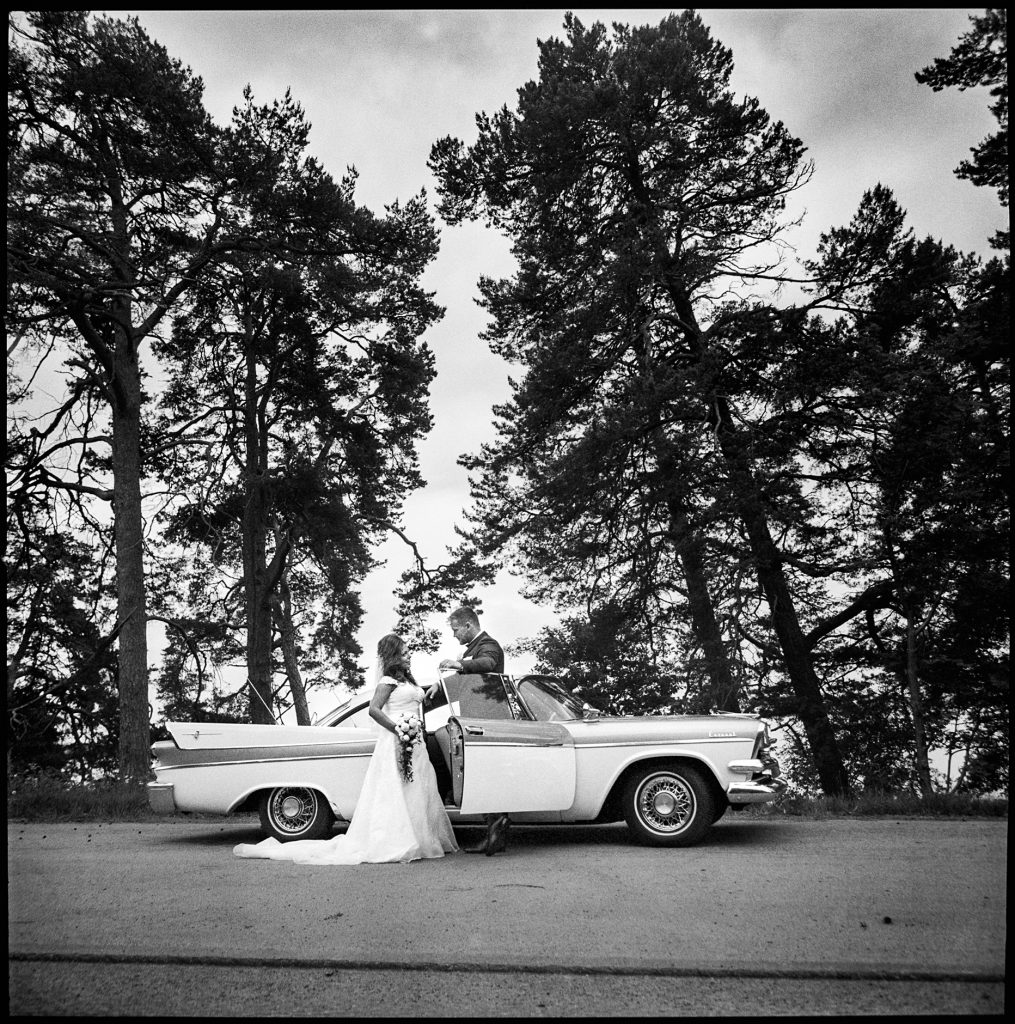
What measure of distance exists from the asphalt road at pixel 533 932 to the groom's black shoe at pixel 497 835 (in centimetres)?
18

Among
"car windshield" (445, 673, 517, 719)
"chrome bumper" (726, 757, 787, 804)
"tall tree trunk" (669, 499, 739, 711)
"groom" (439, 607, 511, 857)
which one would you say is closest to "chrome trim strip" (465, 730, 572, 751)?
"car windshield" (445, 673, 517, 719)

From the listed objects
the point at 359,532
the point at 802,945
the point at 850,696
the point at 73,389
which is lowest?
the point at 850,696

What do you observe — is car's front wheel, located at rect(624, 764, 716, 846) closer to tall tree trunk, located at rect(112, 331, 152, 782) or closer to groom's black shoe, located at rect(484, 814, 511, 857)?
groom's black shoe, located at rect(484, 814, 511, 857)

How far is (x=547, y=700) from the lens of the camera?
359 inches

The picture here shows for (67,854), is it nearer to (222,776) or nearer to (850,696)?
(222,776)

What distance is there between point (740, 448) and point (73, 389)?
13.8 m

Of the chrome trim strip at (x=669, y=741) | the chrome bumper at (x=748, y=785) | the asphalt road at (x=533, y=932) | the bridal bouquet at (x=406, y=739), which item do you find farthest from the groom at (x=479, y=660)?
the chrome bumper at (x=748, y=785)

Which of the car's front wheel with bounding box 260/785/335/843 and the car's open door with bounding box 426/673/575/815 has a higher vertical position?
the car's open door with bounding box 426/673/575/815

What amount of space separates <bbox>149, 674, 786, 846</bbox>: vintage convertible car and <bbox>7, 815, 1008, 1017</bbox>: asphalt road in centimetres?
43

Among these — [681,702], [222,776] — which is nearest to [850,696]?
[681,702]

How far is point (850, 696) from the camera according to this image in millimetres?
20500

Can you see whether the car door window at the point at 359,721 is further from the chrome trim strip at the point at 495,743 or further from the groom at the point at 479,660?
the chrome trim strip at the point at 495,743

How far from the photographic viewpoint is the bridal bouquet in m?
8.72

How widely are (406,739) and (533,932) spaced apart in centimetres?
367
